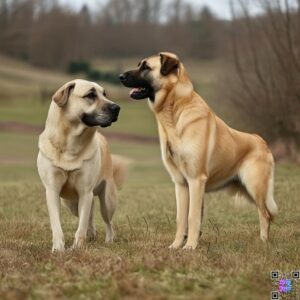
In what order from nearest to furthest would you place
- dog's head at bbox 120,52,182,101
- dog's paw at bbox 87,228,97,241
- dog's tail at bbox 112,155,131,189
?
dog's head at bbox 120,52,182,101, dog's paw at bbox 87,228,97,241, dog's tail at bbox 112,155,131,189

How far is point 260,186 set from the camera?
7.25 meters

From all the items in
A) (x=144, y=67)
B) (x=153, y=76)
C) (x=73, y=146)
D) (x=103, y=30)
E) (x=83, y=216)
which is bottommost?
(x=83, y=216)

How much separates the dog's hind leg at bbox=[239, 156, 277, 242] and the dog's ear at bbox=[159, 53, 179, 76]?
1546 mm

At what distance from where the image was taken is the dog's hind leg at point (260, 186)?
7238mm

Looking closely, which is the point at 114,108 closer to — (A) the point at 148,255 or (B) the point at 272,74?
(A) the point at 148,255

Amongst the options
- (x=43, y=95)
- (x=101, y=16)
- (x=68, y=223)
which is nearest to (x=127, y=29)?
(x=101, y=16)

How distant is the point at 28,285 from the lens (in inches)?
168

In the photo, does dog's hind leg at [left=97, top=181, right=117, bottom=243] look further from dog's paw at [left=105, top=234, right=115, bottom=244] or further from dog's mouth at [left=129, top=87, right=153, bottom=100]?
dog's mouth at [left=129, top=87, right=153, bottom=100]

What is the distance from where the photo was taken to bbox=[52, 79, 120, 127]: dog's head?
6.73 m

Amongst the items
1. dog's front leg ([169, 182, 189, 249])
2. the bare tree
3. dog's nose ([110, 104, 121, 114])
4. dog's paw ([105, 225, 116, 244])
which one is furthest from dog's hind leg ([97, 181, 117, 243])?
the bare tree

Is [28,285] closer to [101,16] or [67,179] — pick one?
[67,179]

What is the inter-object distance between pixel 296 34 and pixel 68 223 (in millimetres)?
15271

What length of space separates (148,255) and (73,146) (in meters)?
1.96

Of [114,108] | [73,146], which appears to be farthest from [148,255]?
[114,108]
